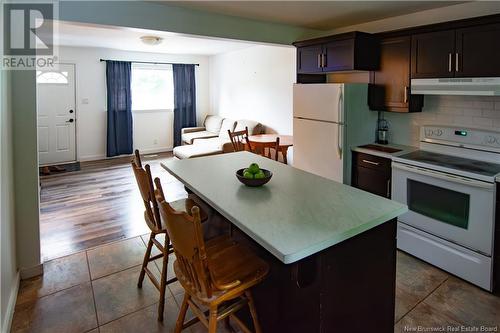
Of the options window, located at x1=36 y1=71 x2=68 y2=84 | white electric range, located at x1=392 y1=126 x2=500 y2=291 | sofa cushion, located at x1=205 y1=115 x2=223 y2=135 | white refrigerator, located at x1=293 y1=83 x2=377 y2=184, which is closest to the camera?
white electric range, located at x1=392 y1=126 x2=500 y2=291

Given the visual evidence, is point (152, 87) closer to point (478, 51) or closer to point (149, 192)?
point (149, 192)

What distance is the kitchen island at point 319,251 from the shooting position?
1444mm

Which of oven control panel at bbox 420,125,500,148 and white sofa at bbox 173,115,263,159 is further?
white sofa at bbox 173,115,263,159

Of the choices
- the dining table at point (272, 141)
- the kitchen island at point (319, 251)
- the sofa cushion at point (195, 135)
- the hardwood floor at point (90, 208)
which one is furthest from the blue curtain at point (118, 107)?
the kitchen island at point (319, 251)

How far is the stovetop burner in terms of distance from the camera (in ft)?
8.40

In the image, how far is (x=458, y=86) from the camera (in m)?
2.77

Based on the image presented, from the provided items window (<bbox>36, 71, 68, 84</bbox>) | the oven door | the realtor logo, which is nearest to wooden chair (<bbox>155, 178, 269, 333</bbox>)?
the realtor logo

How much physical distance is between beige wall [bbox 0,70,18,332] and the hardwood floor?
0.67 meters

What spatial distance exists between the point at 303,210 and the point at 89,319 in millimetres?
1643

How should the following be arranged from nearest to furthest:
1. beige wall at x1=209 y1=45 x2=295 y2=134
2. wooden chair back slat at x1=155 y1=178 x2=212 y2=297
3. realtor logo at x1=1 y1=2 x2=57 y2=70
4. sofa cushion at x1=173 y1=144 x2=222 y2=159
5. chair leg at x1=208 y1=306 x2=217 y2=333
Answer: wooden chair back slat at x1=155 y1=178 x2=212 y2=297
chair leg at x1=208 y1=306 x2=217 y2=333
realtor logo at x1=1 y1=2 x2=57 y2=70
beige wall at x1=209 y1=45 x2=295 y2=134
sofa cushion at x1=173 y1=144 x2=222 y2=159

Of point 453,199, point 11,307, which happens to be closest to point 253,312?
point 11,307

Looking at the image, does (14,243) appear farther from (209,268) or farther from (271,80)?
(271,80)

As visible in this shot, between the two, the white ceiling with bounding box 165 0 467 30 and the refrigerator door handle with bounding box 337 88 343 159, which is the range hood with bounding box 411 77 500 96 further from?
the white ceiling with bounding box 165 0 467 30

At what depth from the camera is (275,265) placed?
176cm
